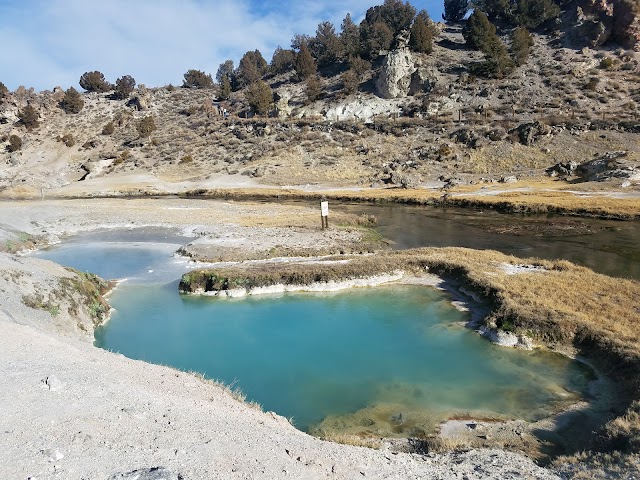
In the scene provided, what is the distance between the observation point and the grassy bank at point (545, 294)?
11875 millimetres

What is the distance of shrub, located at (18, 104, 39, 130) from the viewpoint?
324 ft

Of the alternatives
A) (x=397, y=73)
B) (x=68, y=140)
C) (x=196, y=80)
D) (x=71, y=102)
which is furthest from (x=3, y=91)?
(x=397, y=73)

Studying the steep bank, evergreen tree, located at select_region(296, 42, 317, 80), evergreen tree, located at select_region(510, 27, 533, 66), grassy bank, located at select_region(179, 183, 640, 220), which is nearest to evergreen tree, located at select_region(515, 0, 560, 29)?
evergreen tree, located at select_region(510, 27, 533, 66)

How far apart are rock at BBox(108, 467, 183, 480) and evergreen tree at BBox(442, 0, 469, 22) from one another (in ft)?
484

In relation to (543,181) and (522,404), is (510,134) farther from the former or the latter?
(522,404)

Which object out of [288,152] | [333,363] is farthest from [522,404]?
[288,152]

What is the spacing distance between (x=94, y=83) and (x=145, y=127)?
41.7 m

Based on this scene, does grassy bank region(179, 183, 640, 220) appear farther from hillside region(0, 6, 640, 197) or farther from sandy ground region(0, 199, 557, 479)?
sandy ground region(0, 199, 557, 479)

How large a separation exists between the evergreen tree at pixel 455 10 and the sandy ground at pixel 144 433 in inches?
5682

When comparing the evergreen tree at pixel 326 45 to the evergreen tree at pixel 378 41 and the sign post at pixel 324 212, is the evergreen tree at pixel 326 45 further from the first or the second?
the sign post at pixel 324 212

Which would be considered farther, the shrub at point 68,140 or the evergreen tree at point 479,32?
the evergreen tree at point 479,32

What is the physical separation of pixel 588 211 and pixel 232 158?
2334 inches

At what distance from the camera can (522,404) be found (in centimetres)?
1157

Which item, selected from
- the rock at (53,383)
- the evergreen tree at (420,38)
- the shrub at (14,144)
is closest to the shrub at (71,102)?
the shrub at (14,144)
